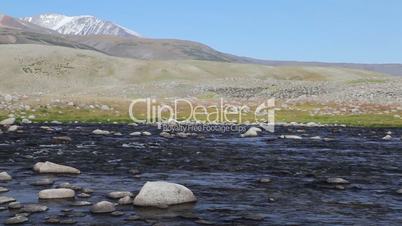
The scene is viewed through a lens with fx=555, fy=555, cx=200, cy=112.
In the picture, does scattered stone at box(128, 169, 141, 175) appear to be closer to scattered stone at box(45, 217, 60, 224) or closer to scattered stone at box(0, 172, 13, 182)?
scattered stone at box(0, 172, 13, 182)

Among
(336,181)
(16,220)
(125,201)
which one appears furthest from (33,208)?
(336,181)

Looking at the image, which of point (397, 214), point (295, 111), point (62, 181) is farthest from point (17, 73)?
point (397, 214)

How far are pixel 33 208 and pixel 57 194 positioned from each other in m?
2.19

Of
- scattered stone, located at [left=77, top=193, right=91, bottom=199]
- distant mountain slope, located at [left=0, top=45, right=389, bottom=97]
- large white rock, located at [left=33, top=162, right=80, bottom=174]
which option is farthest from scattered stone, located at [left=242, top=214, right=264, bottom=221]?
distant mountain slope, located at [left=0, top=45, right=389, bottom=97]

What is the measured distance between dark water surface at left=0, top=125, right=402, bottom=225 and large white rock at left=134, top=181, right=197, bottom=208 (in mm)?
538

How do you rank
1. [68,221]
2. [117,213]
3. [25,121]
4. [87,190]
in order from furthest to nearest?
1. [25,121]
2. [87,190]
3. [117,213]
4. [68,221]

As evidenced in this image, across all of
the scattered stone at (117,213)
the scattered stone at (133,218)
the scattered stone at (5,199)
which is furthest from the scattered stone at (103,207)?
the scattered stone at (5,199)

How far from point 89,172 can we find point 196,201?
8613 mm

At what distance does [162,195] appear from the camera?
20.7 metres

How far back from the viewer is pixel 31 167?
2895cm

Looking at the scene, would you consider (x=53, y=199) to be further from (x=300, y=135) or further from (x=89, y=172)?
(x=300, y=135)

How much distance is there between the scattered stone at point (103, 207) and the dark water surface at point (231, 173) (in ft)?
1.43

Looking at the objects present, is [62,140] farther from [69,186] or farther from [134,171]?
[69,186]

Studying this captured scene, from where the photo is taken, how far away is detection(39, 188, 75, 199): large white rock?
69.4ft
